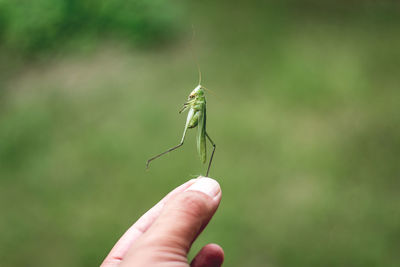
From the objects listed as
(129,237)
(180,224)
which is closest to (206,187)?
(180,224)

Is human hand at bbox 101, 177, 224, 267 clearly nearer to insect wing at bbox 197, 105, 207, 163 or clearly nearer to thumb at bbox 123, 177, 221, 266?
thumb at bbox 123, 177, 221, 266

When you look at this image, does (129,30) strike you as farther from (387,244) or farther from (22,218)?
(387,244)

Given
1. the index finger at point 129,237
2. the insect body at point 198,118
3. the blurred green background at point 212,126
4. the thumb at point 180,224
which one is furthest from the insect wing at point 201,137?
the blurred green background at point 212,126

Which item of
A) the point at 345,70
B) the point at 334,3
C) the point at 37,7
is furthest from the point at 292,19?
the point at 37,7

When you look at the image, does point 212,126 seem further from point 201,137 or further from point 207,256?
point 207,256

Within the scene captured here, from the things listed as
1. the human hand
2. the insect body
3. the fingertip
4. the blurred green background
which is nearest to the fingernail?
the human hand

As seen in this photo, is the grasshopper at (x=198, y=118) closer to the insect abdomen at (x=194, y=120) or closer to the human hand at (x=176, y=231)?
the insect abdomen at (x=194, y=120)

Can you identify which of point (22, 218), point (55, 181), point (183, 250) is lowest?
point (22, 218)
